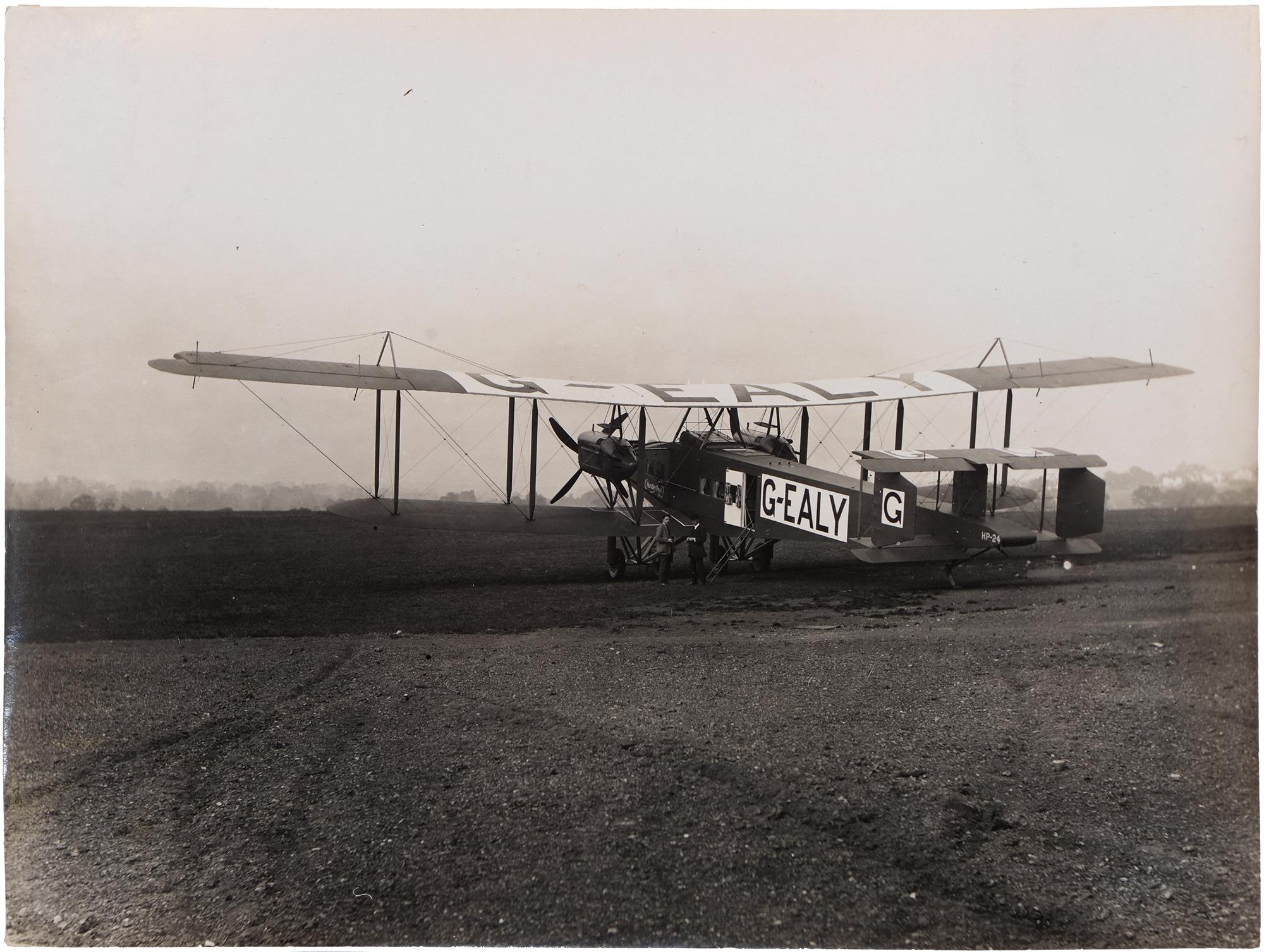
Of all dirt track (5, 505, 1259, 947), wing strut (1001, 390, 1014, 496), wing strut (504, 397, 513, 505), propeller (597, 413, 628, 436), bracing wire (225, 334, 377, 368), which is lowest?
dirt track (5, 505, 1259, 947)

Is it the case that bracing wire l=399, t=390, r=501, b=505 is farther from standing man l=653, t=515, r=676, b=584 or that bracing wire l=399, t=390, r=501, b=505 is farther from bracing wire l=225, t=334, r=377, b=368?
standing man l=653, t=515, r=676, b=584

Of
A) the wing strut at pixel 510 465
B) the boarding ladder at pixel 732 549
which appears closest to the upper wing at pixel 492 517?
the wing strut at pixel 510 465

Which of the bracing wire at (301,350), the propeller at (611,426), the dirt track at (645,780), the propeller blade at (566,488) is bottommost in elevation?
the dirt track at (645,780)

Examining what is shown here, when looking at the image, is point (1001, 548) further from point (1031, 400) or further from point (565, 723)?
point (565, 723)

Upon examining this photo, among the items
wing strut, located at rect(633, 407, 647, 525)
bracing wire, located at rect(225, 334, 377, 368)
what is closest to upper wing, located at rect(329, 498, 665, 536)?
wing strut, located at rect(633, 407, 647, 525)

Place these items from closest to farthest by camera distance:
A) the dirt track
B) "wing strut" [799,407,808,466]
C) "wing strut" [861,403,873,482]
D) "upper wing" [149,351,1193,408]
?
the dirt track → "upper wing" [149,351,1193,408] → "wing strut" [861,403,873,482] → "wing strut" [799,407,808,466]

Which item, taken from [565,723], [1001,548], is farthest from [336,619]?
[1001,548]

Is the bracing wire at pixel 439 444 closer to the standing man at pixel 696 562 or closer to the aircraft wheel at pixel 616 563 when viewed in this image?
the aircraft wheel at pixel 616 563
